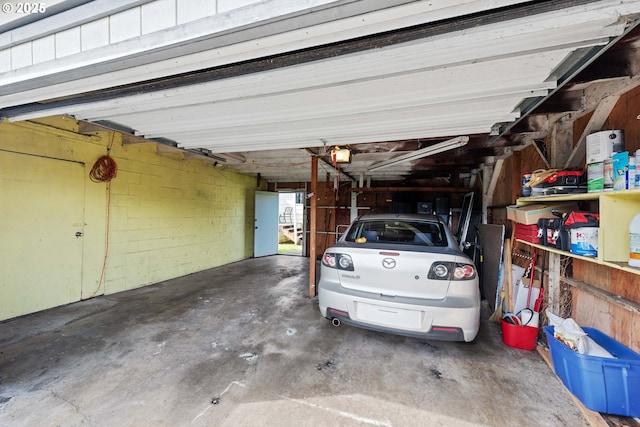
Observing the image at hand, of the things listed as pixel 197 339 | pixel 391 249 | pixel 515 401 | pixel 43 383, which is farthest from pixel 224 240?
pixel 515 401

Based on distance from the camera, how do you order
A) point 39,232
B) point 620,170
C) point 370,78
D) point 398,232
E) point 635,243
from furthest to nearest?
1. point 39,232
2. point 398,232
3. point 370,78
4. point 620,170
5. point 635,243

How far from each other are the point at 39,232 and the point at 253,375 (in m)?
3.28

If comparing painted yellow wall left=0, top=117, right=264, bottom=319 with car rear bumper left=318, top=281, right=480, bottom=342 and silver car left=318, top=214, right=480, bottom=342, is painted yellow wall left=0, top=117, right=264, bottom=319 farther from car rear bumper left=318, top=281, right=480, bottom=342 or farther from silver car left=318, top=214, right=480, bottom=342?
car rear bumper left=318, top=281, right=480, bottom=342

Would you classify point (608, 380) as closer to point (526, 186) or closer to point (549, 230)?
point (549, 230)

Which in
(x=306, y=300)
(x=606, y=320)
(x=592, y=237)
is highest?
(x=592, y=237)

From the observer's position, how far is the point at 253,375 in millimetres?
1959

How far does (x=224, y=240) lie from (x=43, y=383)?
457cm

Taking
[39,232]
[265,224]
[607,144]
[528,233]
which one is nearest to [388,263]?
[528,233]

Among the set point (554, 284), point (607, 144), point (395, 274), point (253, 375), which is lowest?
point (253, 375)

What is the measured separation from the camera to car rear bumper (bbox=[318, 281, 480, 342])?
1.96 metres

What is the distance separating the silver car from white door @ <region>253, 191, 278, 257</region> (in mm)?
5257

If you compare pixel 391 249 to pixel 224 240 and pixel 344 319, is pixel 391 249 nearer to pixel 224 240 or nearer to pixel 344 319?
pixel 344 319

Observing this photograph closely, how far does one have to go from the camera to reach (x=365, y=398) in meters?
1.72
